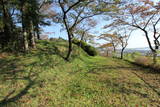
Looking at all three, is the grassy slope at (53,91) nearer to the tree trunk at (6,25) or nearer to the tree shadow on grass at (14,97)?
the tree shadow on grass at (14,97)

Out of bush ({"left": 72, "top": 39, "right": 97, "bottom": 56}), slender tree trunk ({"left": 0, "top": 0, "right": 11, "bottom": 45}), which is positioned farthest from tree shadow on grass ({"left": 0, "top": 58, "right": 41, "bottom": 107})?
bush ({"left": 72, "top": 39, "right": 97, "bottom": 56})

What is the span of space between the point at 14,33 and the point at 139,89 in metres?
8.26

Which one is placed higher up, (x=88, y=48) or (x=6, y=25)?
(x=6, y=25)

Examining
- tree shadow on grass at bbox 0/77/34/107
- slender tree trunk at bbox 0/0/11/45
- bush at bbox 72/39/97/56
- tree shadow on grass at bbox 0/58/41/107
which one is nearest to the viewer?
tree shadow on grass at bbox 0/77/34/107

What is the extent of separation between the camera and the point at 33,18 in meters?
6.89

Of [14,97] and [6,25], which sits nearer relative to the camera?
[14,97]

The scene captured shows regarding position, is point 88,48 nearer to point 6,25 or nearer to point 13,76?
point 6,25

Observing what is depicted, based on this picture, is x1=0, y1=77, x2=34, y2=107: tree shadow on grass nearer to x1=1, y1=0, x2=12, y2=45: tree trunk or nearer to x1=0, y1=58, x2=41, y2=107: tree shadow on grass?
x1=0, y1=58, x2=41, y2=107: tree shadow on grass

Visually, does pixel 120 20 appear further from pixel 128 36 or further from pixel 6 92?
pixel 6 92

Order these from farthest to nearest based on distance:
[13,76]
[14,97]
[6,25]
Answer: [6,25] → [13,76] → [14,97]

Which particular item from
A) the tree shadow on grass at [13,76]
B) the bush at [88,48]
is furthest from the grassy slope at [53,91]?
the bush at [88,48]

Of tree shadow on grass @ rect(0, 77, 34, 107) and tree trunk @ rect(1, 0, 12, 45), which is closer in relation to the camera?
tree shadow on grass @ rect(0, 77, 34, 107)

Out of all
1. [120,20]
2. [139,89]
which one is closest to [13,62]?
[139,89]

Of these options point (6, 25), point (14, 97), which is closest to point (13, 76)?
point (14, 97)
